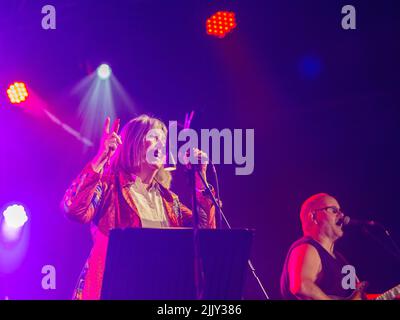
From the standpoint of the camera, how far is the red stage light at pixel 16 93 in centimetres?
399

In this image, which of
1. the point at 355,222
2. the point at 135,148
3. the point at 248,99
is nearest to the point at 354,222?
the point at 355,222

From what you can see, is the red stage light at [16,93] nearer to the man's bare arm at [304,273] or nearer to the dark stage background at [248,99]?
the dark stage background at [248,99]

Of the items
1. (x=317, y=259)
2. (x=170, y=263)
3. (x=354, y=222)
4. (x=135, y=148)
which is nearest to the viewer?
(x=170, y=263)

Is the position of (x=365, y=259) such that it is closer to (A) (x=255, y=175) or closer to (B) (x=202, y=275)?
(A) (x=255, y=175)

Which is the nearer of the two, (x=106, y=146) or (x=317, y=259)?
(x=106, y=146)

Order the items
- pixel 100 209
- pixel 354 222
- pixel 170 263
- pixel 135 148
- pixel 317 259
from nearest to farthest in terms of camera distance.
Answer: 1. pixel 170 263
2. pixel 100 209
3. pixel 135 148
4. pixel 317 259
5. pixel 354 222

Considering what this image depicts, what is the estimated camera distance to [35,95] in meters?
4.07

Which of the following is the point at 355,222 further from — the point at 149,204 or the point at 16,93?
the point at 16,93

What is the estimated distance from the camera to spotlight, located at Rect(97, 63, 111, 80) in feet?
13.6

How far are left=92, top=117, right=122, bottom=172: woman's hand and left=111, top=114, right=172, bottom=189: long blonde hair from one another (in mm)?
47

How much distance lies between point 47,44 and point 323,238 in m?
2.53

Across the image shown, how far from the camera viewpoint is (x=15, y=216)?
3.84m

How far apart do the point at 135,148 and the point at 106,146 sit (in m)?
0.21
